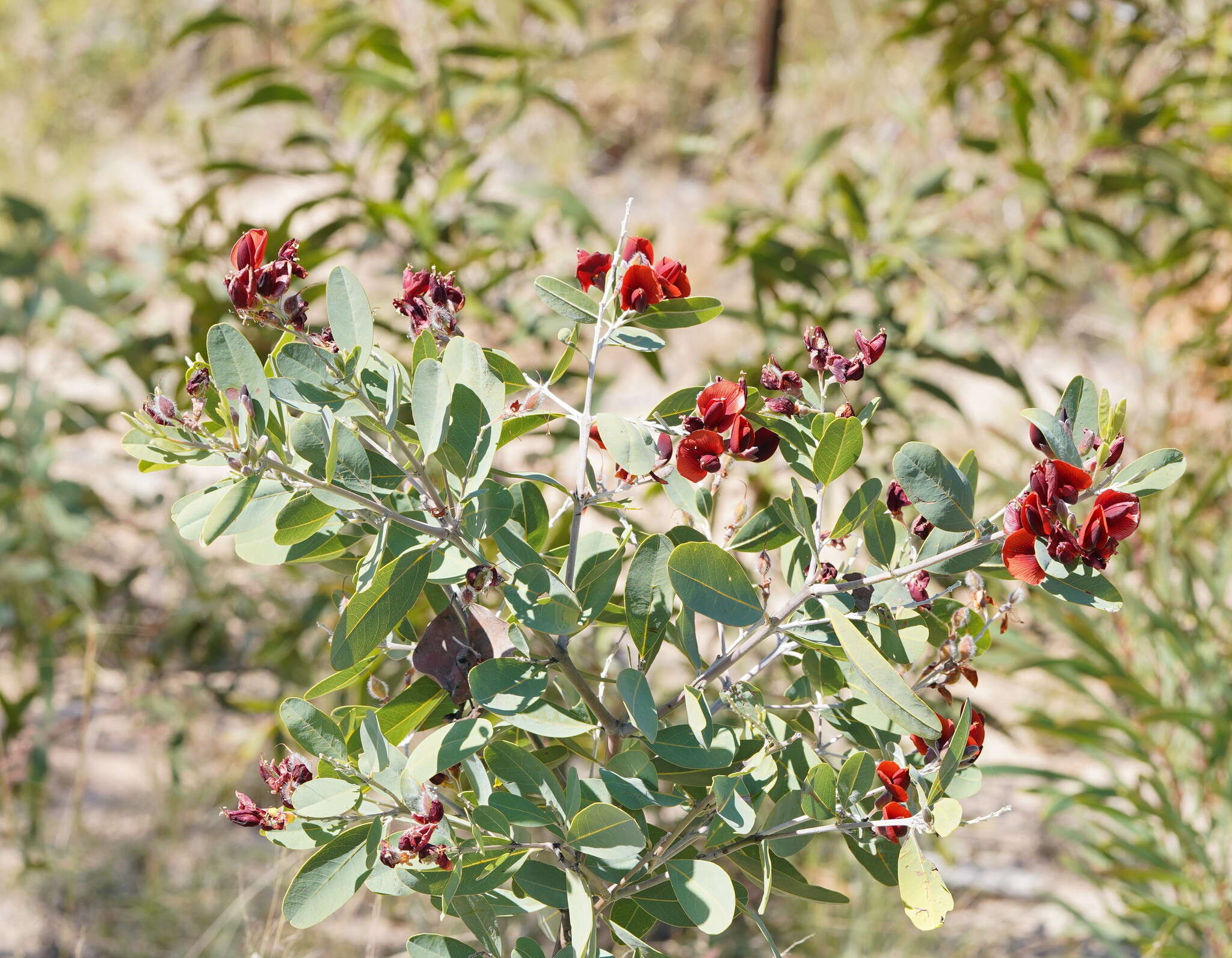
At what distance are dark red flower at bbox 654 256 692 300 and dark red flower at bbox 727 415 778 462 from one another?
0.10 m

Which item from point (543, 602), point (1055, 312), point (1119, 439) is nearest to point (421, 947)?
point (543, 602)

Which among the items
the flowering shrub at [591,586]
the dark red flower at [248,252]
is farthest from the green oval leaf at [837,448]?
the dark red flower at [248,252]

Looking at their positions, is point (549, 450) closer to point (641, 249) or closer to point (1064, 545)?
point (641, 249)

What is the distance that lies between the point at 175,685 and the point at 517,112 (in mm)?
1458

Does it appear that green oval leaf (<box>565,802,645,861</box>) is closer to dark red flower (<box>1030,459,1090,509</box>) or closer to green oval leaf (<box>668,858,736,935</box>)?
green oval leaf (<box>668,858,736,935</box>)

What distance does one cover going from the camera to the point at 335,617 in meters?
1.62

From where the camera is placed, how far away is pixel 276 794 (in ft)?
2.01

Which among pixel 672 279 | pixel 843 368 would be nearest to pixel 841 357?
pixel 843 368

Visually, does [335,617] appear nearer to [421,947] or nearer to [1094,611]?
[421,947]

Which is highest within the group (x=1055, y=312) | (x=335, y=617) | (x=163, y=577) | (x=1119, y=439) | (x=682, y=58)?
(x=682, y=58)

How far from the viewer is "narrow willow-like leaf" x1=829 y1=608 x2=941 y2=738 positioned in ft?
1.64

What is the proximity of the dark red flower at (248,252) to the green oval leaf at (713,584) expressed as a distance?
0.27m

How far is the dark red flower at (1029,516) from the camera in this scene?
0.50 metres

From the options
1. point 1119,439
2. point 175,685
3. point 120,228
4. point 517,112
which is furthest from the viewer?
point 120,228
